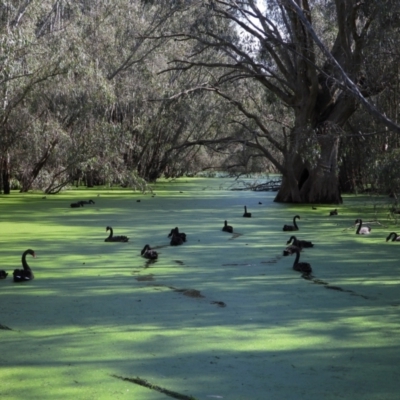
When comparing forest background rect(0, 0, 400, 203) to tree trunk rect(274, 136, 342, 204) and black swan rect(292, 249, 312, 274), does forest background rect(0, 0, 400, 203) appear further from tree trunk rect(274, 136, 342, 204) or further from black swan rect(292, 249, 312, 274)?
black swan rect(292, 249, 312, 274)

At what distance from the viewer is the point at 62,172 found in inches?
697

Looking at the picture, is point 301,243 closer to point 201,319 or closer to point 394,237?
point 394,237

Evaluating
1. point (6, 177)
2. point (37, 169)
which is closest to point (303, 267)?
point (37, 169)

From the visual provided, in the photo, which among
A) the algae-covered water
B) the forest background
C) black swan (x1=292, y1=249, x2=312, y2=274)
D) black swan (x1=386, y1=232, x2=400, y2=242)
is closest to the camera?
the algae-covered water

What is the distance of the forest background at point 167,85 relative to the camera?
1287 centimetres

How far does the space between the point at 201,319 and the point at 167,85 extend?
14271mm

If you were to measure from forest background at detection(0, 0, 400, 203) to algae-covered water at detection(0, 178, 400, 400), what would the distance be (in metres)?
3.25

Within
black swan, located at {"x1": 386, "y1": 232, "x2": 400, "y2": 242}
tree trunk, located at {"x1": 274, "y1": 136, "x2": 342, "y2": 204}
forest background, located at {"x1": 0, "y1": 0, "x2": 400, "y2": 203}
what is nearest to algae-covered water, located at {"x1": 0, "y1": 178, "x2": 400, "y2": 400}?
black swan, located at {"x1": 386, "y1": 232, "x2": 400, "y2": 242}

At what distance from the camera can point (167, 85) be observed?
730 inches

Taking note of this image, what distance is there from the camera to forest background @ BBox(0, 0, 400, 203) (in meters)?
12.9

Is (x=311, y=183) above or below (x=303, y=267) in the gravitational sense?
above

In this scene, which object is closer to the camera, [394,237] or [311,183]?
[394,237]

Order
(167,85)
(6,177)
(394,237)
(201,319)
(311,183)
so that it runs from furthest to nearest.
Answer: (167,85), (6,177), (311,183), (394,237), (201,319)

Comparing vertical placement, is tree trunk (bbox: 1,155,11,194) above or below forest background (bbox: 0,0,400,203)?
below
